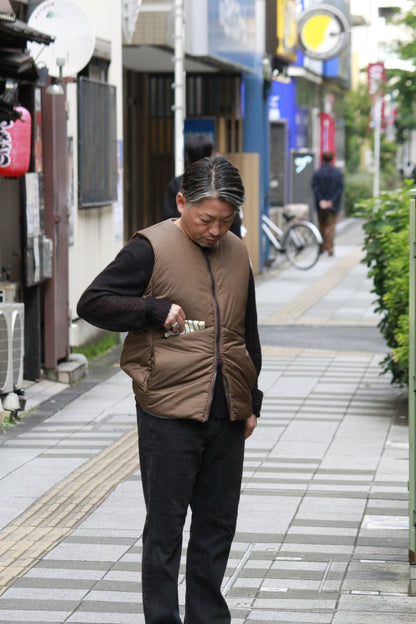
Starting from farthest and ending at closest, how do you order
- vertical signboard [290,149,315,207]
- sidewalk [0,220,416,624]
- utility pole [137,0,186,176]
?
vertical signboard [290,149,315,207]
utility pole [137,0,186,176]
sidewalk [0,220,416,624]

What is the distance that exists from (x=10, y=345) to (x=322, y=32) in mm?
19078

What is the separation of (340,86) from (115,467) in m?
37.1

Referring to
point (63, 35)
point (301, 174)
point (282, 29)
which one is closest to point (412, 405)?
point (63, 35)

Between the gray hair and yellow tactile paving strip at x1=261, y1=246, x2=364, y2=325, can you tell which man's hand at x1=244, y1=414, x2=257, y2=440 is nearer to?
the gray hair

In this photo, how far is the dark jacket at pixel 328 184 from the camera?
2650 cm

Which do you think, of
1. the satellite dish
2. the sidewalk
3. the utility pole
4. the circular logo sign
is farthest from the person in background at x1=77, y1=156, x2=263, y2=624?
the circular logo sign

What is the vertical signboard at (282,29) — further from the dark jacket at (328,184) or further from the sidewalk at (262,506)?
the sidewalk at (262,506)

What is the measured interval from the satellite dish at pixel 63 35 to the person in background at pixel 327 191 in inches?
608

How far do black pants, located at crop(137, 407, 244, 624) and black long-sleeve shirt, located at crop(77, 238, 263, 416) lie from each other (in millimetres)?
191

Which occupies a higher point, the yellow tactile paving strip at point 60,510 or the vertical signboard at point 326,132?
the vertical signboard at point 326,132

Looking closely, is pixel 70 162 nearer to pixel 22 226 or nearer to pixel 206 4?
pixel 22 226

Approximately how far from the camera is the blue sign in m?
19.1

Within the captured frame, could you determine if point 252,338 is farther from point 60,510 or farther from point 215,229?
point 60,510

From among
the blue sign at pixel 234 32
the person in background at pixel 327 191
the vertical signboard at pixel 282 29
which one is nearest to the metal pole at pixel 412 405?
the blue sign at pixel 234 32
